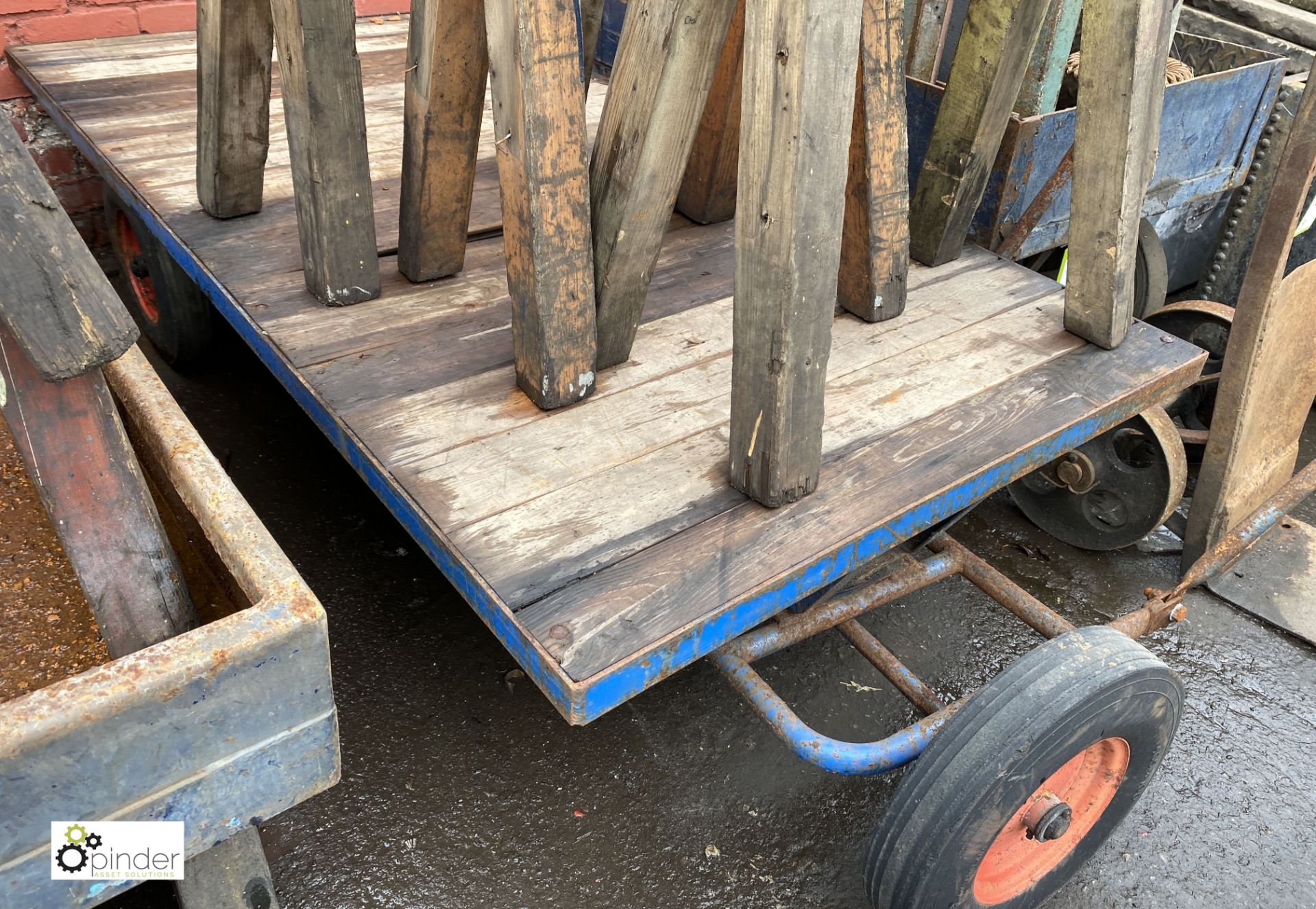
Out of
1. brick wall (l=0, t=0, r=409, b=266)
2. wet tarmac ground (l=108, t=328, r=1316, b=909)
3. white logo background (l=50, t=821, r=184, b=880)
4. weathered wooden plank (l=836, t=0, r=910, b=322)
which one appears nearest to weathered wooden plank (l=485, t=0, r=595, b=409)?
weathered wooden plank (l=836, t=0, r=910, b=322)

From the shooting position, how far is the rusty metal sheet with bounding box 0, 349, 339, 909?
1.00 meters

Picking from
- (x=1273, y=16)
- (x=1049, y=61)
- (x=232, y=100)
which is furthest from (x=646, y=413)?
(x=1273, y=16)

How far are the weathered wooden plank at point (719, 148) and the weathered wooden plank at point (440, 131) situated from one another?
0.57 meters

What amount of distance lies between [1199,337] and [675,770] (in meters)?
2.28

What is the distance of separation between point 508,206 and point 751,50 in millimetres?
617

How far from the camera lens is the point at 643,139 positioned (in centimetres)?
178

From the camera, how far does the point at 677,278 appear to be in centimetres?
255

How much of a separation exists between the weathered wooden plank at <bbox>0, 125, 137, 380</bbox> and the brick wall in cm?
280

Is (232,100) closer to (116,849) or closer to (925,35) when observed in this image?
(116,849)

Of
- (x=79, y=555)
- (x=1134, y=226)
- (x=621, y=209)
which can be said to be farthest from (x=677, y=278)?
(x=79, y=555)

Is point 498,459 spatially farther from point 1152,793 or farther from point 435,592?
point 1152,793

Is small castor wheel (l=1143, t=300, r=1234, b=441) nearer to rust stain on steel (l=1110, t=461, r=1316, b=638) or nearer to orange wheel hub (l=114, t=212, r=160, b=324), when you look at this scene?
rust stain on steel (l=1110, t=461, r=1316, b=638)

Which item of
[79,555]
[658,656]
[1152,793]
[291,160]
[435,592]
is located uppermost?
[291,160]

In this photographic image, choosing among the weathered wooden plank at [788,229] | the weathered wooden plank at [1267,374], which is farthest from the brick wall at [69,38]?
the weathered wooden plank at [1267,374]
